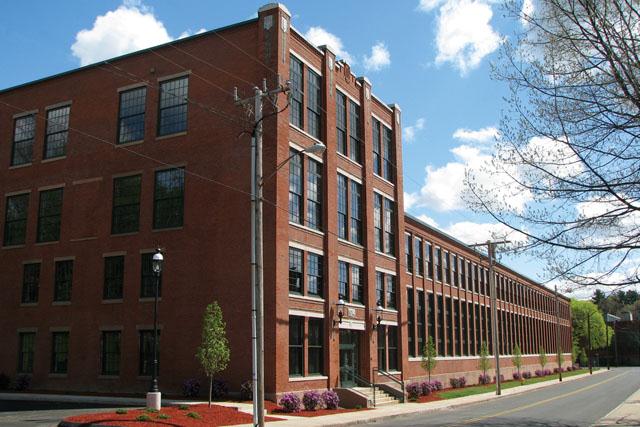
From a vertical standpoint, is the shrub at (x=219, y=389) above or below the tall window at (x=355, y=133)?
below

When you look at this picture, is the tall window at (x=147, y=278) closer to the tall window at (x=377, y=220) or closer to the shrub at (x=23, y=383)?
the shrub at (x=23, y=383)

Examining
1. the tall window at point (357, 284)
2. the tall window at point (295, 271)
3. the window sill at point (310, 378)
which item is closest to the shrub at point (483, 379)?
the tall window at point (357, 284)

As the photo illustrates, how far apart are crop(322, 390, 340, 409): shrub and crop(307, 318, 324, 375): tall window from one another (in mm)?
1331

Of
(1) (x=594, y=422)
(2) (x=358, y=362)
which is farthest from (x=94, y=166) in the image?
(1) (x=594, y=422)

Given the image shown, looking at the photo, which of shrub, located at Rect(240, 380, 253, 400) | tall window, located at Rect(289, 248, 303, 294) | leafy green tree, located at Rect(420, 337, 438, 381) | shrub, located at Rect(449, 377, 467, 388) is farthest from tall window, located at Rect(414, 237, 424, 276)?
shrub, located at Rect(240, 380, 253, 400)

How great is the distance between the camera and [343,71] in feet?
119

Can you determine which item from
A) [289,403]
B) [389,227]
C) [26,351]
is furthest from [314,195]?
[26,351]

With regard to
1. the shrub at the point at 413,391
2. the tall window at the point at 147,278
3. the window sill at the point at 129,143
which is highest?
the window sill at the point at 129,143

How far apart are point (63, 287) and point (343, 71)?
61.6 ft

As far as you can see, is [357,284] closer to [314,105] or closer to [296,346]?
[296,346]

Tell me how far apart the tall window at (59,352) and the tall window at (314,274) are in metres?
12.4

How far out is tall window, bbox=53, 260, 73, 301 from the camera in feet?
108

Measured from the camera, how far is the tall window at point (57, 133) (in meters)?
35.0

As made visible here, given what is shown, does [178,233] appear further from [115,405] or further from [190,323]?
[115,405]
